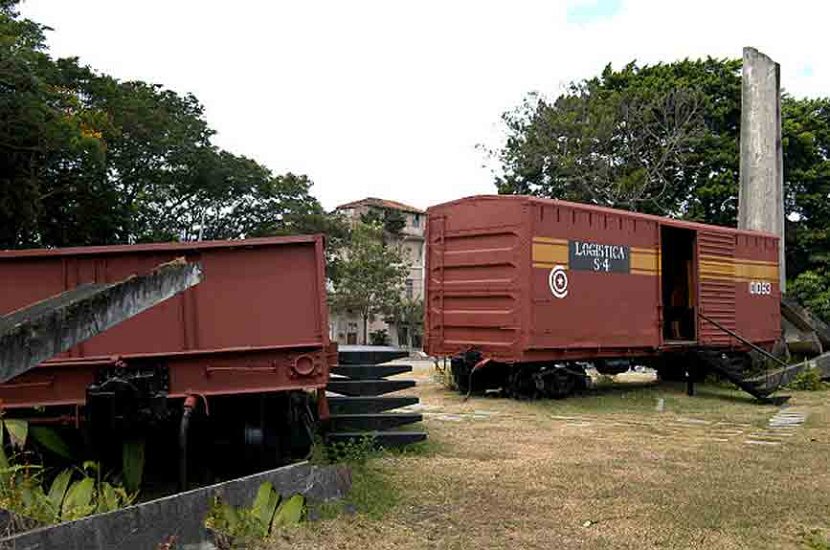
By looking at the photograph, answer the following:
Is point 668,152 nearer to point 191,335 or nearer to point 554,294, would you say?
point 554,294

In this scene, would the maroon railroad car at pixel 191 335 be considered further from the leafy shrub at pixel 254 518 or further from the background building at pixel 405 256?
the background building at pixel 405 256

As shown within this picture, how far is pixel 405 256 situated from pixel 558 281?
38.2 meters

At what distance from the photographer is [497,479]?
21.3 ft

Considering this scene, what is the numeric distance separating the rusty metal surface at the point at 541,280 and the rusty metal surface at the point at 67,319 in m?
8.34

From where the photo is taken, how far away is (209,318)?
19.4ft

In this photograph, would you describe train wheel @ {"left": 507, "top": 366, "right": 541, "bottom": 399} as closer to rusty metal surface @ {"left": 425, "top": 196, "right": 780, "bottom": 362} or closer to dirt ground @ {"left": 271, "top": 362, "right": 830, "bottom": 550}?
rusty metal surface @ {"left": 425, "top": 196, "right": 780, "bottom": 362}

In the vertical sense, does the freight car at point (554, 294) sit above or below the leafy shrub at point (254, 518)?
above

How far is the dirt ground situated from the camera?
488 cm

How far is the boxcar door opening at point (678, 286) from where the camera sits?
599 inches

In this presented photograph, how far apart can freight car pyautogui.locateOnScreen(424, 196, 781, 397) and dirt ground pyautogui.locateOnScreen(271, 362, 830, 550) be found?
1.44 m

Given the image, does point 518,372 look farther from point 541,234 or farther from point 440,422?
point 440,422

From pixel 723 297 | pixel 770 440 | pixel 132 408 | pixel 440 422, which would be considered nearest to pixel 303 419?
pixel 132 408

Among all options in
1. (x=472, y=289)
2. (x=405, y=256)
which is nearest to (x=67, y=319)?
(x=472, y=289)

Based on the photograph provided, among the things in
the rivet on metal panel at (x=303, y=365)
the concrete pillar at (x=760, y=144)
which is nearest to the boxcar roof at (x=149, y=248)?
the rivet on metal panel at (x=303, y=365)
